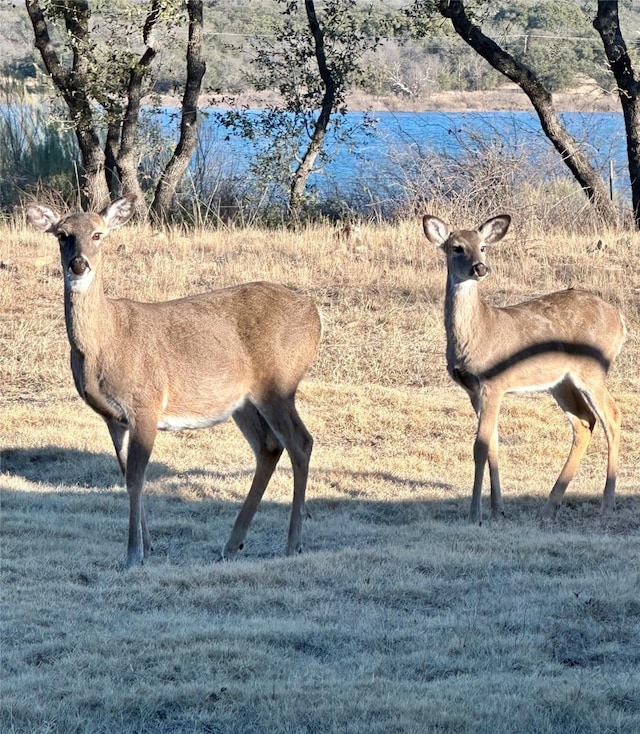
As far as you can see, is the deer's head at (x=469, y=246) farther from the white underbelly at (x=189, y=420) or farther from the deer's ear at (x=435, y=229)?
the white underbelly at (x=189, y=420)

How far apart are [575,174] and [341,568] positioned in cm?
1483

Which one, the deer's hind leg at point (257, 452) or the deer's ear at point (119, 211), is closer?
the deer's ear at point (119, 211)

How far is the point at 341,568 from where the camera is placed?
7824 mm

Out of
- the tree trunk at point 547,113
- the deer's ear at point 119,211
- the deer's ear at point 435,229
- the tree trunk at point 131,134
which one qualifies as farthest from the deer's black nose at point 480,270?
the tree trunk at point 131,134

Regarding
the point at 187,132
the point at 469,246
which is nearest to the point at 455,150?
the point at 187,132

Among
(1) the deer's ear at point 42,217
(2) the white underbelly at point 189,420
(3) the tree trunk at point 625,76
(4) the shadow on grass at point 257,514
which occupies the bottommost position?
(4) the shadow on grass at point 257,514

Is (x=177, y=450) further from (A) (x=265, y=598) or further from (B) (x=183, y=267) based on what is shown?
(B) (x=183, y=267)

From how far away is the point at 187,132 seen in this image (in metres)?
22.0

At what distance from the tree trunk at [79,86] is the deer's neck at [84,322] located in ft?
43.5

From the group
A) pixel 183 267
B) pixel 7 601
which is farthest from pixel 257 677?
pixel 183 267

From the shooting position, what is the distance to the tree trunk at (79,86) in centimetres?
2088

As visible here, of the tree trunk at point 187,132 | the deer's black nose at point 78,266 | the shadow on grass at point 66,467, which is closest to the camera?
the deer's black nose at point 78,266

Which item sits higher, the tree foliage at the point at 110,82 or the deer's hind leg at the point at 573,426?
the tree foliage at the point at 110,82

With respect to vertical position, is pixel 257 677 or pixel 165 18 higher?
pixel 165 18
